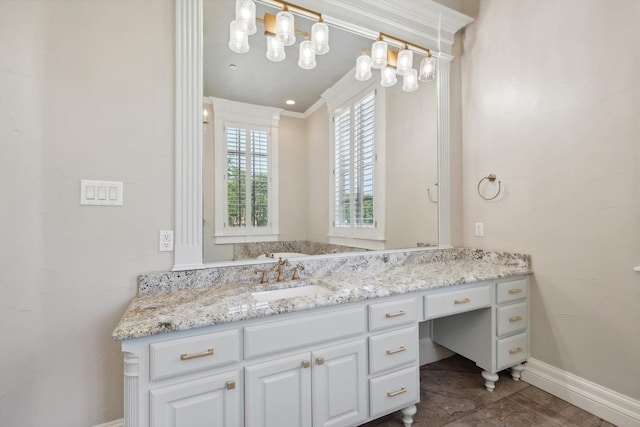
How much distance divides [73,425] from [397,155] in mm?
2524

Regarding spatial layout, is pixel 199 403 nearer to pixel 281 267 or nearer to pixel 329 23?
pixel 281 267

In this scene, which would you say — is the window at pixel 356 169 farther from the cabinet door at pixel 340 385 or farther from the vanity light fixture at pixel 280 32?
the cabinet door at pixel 340 385

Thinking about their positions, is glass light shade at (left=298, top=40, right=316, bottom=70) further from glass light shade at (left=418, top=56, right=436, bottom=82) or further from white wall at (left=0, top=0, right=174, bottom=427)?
glass light shade at (left=418, top=56, right=436, bottom=82)

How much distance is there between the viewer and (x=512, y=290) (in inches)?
78.9

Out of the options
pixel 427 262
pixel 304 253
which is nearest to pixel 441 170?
pixel 427 262

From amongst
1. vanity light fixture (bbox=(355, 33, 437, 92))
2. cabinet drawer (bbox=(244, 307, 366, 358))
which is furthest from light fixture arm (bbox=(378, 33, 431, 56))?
cabinet drawer (bbox=(244, 307, 366, 358))

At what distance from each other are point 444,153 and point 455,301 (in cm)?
129

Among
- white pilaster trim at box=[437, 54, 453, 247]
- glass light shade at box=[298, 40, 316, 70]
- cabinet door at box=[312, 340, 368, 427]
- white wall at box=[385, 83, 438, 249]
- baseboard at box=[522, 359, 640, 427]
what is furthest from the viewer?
white pilaster trim at box=[437, 54, 453, 247]

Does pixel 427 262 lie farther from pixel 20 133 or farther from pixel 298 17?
pixel 20 133

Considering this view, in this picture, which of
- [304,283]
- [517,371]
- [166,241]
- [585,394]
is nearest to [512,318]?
[517,371]

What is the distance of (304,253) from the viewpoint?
1.95m

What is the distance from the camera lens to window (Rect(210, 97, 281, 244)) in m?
1.72

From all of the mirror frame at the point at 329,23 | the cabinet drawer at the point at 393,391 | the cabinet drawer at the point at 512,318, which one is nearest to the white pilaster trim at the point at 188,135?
the mirror frame at the point at 329,23

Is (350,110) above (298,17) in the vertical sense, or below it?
below
